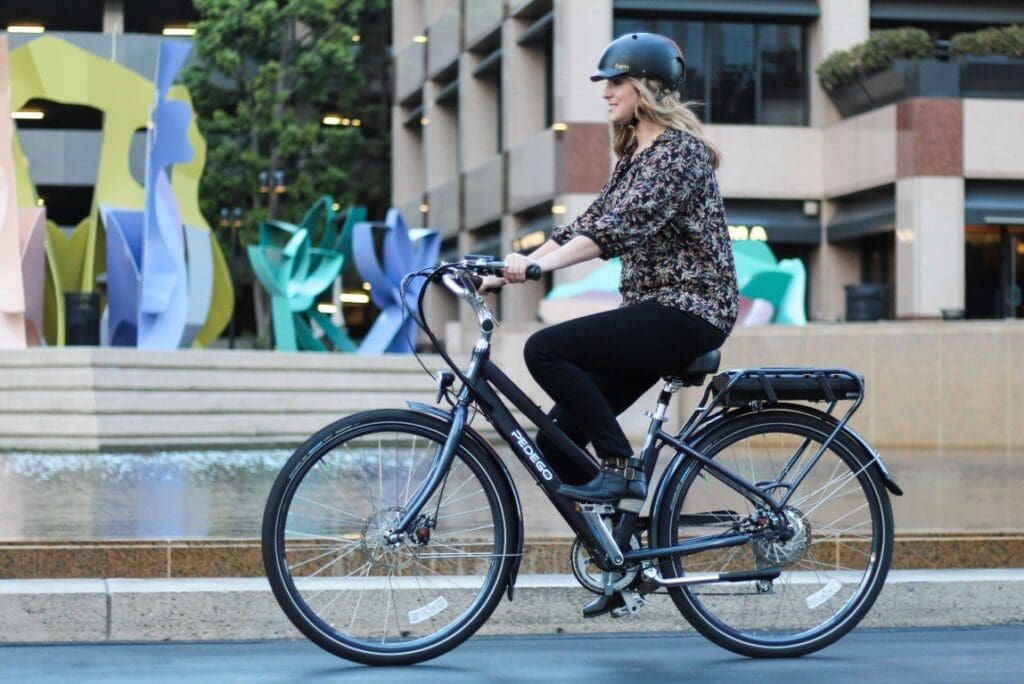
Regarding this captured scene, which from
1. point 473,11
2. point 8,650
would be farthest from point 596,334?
point 473,11

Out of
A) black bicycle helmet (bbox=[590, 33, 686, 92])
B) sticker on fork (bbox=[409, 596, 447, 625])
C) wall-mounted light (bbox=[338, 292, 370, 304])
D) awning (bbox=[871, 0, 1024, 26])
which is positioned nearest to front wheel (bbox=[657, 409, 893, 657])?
sticker on fork (bbox=[409, 596, 447, 625])

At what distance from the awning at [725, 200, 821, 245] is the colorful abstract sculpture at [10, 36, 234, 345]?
12.0m

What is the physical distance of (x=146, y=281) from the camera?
1958 centimetres

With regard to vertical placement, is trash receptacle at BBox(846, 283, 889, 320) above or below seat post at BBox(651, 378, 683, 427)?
above

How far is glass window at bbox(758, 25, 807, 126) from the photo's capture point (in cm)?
3172

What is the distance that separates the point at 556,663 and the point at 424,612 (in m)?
0.50

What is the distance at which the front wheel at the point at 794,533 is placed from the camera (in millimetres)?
5223

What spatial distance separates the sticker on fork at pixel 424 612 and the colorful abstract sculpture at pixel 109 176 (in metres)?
15.1

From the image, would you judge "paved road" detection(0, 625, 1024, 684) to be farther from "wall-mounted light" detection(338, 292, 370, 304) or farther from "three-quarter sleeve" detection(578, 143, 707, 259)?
"wall-mounted light" detection(338, 292, 370, 304)

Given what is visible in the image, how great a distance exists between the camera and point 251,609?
229 inches

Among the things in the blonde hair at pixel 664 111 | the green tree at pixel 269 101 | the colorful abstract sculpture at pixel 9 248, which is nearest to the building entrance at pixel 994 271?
the colorful abstract sculpture at pixel 9 248

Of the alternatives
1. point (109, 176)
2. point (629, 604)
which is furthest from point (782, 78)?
point (629, 604)

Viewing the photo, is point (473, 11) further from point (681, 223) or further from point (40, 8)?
point (681, 223)

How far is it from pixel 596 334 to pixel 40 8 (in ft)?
141
